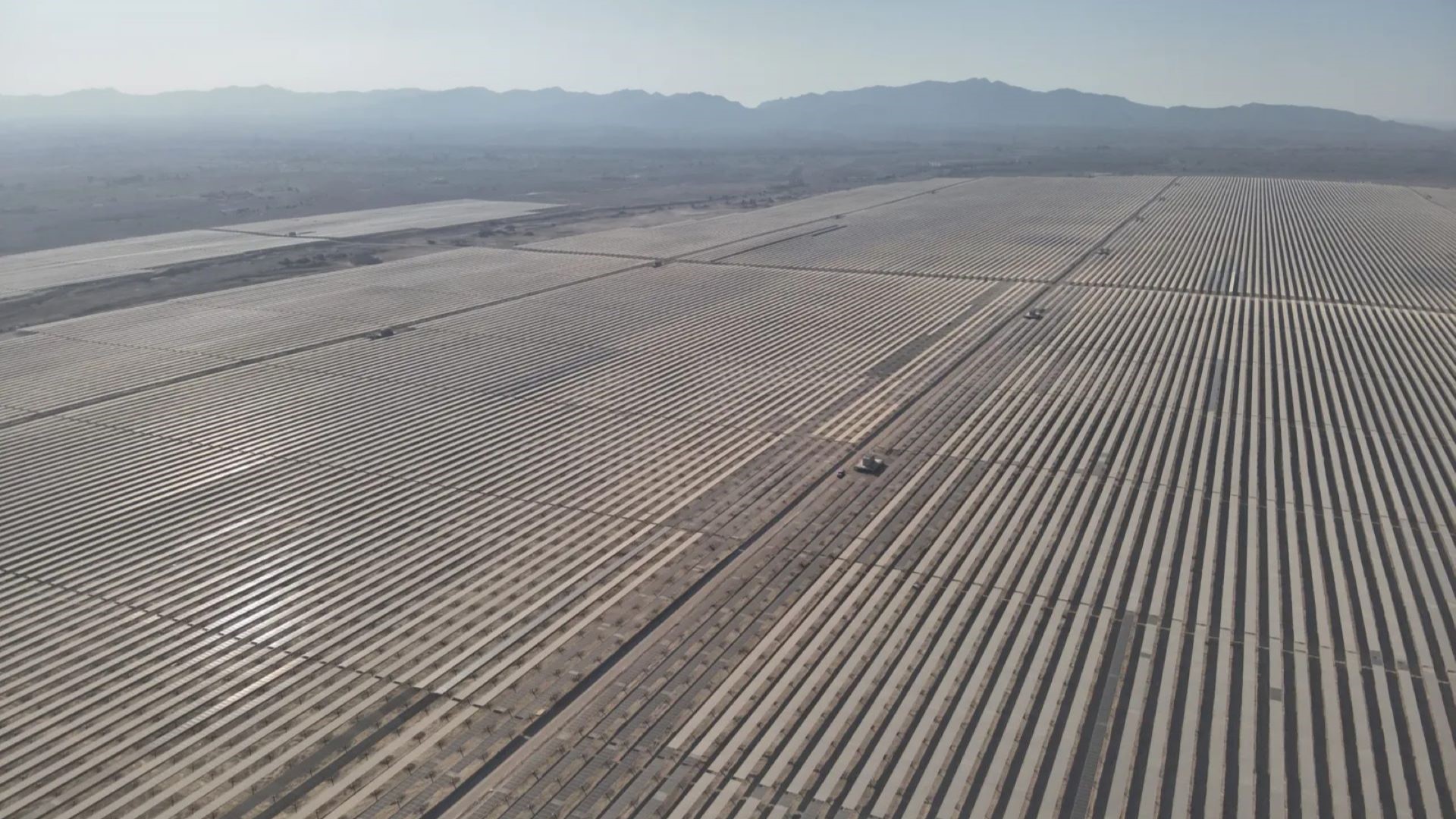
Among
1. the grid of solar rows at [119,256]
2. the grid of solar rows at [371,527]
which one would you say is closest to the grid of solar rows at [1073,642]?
the grid of solar rows at [371,527]

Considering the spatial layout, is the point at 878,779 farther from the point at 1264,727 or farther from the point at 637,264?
the point at 637,264

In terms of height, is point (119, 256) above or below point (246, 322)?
above

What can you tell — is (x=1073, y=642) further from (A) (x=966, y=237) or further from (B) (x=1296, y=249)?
(A) (x=966, y=237)

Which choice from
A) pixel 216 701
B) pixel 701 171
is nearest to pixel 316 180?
pixel 701 171

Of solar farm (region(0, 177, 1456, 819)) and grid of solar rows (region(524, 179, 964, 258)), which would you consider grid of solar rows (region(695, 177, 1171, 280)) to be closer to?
grid of solar rows (region(524, 179, 964, 258))

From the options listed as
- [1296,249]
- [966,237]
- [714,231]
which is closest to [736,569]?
[966,237]
